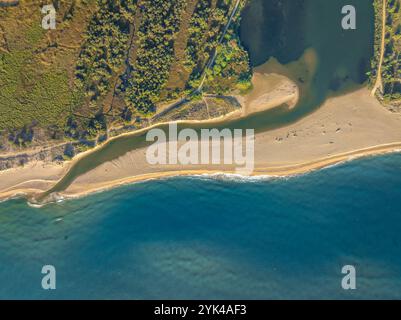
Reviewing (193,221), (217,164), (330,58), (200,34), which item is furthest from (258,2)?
(193,221)

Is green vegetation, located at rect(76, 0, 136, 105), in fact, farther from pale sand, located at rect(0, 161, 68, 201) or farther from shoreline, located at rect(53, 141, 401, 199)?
shoreline, located at rect(53, 141, 401, 199)

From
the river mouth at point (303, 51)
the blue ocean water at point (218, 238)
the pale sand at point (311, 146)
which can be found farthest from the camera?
the river mouth at point (303, 51)

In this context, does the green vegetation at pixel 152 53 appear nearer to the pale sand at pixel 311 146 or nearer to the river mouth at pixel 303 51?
the river mouth at pixel 303 51

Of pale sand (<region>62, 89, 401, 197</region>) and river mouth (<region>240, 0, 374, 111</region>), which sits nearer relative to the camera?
Answer: pale sand (<region>62, 89, 401, 197</region>)

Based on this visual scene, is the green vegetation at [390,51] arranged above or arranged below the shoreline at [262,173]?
above

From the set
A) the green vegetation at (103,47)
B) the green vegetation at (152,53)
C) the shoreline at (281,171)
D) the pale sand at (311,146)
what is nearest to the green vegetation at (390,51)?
the pale sand at (311,146)

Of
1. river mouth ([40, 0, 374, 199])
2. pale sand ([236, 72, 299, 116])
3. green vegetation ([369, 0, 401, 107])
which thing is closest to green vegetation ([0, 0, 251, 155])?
pale sand ([236, 72, 299, 116])
